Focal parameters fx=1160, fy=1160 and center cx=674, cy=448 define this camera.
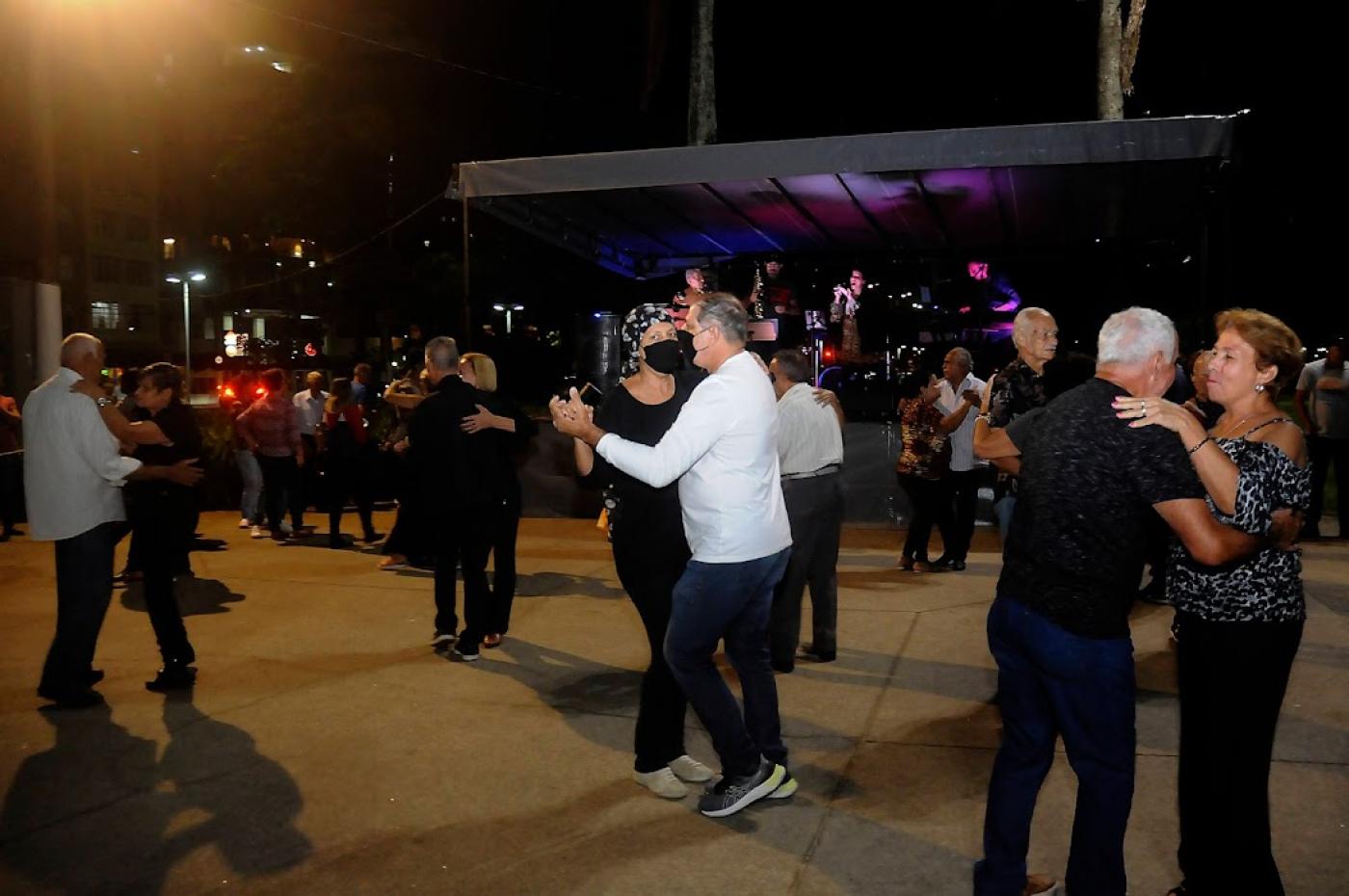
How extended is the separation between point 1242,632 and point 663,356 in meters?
2.20

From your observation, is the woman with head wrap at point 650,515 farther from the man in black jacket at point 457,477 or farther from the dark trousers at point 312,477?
the dark trousers at point 312,477

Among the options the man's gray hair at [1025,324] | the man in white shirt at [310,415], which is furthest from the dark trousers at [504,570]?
the man in white shirt at [310,415]

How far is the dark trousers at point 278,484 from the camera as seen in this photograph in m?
11.5

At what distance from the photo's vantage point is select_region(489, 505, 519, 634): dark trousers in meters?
7.17

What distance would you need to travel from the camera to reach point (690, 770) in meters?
4.78

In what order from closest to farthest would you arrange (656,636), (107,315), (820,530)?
(656,636) < (820,530) < (107,315)

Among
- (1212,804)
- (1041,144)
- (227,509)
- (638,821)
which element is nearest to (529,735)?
(638,821)

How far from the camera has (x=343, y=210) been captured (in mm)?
27188

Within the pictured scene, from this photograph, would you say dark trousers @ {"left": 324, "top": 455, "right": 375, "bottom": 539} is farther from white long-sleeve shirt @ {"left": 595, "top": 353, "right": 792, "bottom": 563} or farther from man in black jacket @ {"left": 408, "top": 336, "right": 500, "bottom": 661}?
white long-sleeve shirt @ {"left": 595, "top": 353, "right": 792, "bottom": 563}

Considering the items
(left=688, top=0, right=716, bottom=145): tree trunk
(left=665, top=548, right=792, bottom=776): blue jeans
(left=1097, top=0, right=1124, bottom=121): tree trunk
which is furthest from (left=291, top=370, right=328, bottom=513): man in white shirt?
(left=1097, top=0, right=1124, bottom=121): tree trunk

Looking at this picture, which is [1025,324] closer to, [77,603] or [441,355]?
[441,355]

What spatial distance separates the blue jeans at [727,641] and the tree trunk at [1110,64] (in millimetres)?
10356

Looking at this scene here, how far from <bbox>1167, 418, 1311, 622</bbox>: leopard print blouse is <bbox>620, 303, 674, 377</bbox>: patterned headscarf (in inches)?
84.9

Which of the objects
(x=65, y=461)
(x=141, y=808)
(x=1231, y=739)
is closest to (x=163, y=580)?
(x=65, y=461)
